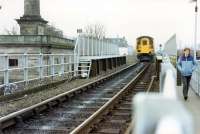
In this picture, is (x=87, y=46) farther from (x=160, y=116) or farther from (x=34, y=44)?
(x=34, y=44)

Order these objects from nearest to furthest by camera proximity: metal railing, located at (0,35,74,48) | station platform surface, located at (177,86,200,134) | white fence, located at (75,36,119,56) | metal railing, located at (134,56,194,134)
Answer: metal railing, located at (134,56,194,134)
station platform surface, located at (177,86,200,134)
white fence, located at (75,36,119,56)
metal railing, located at (0,35,74,48)

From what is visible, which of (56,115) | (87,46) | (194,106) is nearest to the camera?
(56,115)

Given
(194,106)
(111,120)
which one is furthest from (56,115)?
(194,106)

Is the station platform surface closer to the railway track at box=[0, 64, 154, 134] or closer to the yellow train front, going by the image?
the railway track at box=[0, 64, 154, 134]

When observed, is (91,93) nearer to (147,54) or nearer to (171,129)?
(171,129)

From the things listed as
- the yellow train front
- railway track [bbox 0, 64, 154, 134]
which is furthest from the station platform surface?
the yellow train front

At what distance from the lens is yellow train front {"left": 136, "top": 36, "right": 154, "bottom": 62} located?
61.0 metres

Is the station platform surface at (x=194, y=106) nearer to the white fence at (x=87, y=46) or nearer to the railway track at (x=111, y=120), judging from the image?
the railway track at (x=111, y=120)

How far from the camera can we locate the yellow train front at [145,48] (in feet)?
200

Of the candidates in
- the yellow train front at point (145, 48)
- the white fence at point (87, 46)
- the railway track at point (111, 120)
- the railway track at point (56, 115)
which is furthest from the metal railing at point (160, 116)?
the yellow train front at point (145, 48)

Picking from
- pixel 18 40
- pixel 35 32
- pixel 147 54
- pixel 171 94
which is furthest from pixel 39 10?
pixel 171 94

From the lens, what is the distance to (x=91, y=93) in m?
18.8

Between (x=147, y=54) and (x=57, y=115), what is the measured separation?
4920 centimetres

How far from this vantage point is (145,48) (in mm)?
61031
